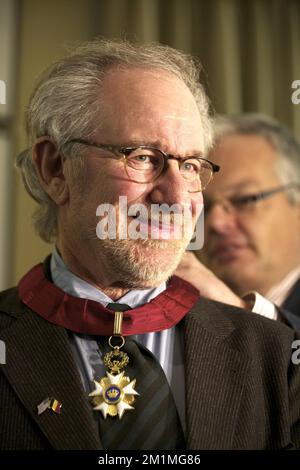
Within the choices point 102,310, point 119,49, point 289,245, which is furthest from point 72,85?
point 289,245

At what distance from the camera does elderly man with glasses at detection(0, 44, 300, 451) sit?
3.79 ft

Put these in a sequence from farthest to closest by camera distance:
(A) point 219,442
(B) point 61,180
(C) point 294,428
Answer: (B) point 61,180 < (C) point 294,428 < (A) point 219,442

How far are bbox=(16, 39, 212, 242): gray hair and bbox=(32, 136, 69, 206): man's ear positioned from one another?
2 cm

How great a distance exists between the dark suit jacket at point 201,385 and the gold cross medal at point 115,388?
4 centimetres

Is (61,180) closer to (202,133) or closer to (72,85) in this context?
(72,85)

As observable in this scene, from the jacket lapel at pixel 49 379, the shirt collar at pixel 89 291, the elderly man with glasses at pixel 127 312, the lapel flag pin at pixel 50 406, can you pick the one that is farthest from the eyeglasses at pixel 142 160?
the lapel flag pin at pixel 50 406

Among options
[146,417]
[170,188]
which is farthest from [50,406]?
[170,188]

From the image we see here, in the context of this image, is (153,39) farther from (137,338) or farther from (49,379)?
(49,379)

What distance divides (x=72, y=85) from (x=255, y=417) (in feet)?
2.64

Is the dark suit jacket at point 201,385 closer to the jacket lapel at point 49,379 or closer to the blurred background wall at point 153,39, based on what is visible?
the jacket lapel at point 49,379

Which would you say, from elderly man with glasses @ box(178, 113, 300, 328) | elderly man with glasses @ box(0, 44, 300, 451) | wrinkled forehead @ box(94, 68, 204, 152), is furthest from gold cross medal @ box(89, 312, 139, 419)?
elderly man with glasses @ box(178, 113, 300, 328)

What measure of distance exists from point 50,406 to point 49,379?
0.19 ft

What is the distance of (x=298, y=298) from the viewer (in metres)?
1.65

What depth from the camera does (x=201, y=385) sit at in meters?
1.19
